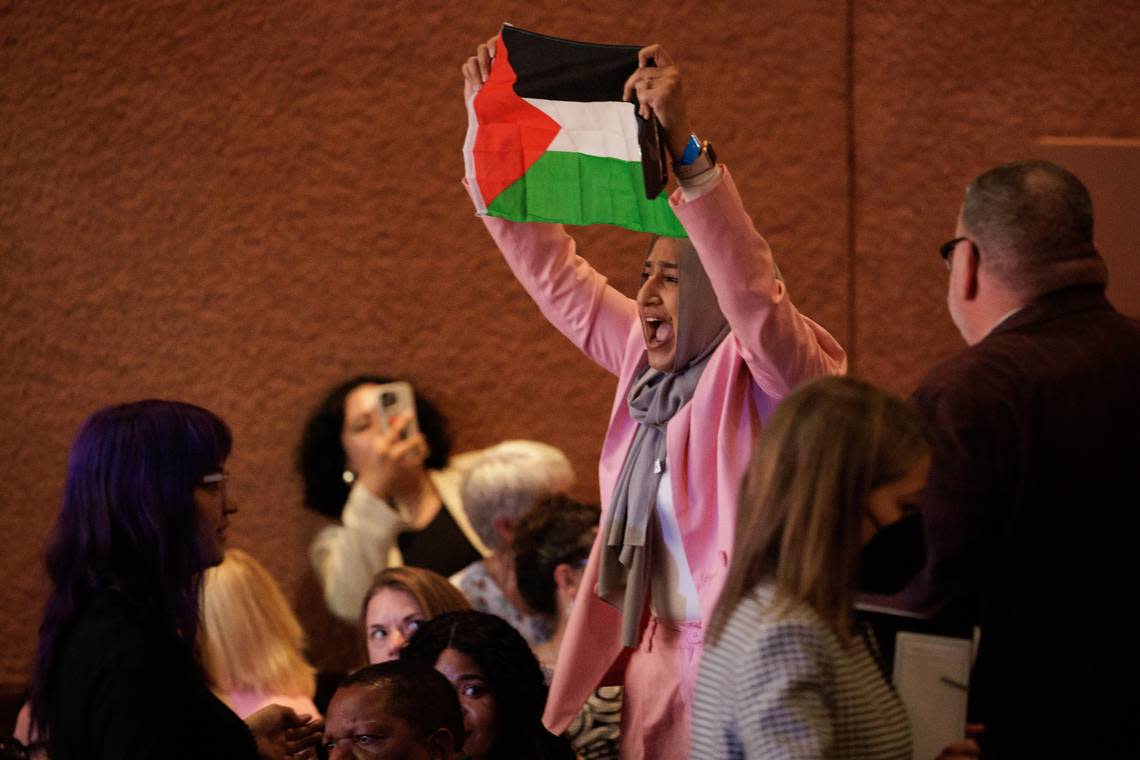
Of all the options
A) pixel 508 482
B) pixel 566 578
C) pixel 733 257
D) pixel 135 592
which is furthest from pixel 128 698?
pixel 508 482

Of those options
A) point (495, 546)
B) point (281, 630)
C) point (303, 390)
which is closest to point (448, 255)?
point (303, 390)

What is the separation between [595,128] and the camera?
2.58 meters

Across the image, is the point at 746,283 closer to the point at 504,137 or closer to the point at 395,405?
the point at 504,137

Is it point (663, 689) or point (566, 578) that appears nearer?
point (663, 689)

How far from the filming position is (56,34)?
12.1ft

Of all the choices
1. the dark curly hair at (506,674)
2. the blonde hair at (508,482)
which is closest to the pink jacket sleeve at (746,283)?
the dark curly hair at (506,674)

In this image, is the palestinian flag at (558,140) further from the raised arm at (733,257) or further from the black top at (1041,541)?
the black top at (1041,541)

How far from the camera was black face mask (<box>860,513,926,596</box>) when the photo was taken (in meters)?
1.84

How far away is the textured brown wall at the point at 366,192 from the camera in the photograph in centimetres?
371

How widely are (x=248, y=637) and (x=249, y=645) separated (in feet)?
0.06

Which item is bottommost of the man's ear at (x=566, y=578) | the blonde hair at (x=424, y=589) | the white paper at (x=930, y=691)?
the man's ear at (x=566, y=578)

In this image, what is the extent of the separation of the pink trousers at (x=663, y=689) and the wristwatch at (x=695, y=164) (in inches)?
30.8

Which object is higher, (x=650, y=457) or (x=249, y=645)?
(x=650, y=457)

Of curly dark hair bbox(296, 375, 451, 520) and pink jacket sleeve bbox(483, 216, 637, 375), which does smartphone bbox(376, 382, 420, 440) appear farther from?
pink jacket sleeve bbox(483, 216, 637, 375)
